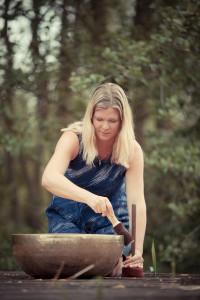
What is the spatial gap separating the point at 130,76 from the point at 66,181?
263cm

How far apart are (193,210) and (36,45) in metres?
2.35

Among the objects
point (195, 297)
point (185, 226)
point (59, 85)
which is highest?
point (59, 85)

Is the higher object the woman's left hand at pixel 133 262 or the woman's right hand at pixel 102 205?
the woman's right hand at pixel 102 205

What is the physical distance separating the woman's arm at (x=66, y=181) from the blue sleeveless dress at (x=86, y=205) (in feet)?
0.56

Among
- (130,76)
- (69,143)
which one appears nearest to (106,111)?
(69,143)

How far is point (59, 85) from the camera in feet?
25.7

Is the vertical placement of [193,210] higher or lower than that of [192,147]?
lower

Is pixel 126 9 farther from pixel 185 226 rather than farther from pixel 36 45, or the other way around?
pixel 185 226

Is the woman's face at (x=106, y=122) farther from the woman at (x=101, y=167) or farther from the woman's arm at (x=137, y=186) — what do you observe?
the woman's arm at (x=137, y=186)

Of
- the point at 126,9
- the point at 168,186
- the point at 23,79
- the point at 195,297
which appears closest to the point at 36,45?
the point at 23,79

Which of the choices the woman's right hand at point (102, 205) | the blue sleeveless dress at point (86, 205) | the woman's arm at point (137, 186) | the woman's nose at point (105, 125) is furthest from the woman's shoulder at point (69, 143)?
the woman's right hand at point (102, 205)

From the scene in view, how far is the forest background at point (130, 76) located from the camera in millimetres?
6445

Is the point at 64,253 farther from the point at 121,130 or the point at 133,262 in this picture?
the point at 121,130

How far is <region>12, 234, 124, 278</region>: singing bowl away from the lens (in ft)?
11.1
